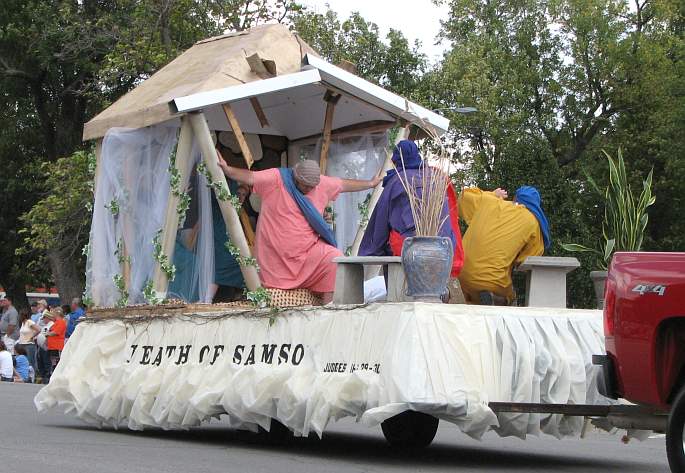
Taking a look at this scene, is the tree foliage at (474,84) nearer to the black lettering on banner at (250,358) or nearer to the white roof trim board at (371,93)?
the white roof trim board at (371,93)

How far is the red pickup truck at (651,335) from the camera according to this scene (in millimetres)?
6965

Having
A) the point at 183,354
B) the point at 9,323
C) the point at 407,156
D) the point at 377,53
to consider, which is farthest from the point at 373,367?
the point at 377,53

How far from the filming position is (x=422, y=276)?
868 centimetres

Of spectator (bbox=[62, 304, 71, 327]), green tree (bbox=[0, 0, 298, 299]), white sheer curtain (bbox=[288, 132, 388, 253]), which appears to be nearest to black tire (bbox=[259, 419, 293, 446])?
white sheer curtain (bbox=[288, 132, 388, 253])

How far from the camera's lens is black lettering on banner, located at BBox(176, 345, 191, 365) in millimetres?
10656

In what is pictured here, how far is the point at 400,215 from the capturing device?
983 cm

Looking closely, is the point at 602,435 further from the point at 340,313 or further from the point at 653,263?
the point at 653,263

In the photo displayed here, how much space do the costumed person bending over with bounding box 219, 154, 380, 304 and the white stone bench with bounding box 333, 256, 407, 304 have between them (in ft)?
6.78

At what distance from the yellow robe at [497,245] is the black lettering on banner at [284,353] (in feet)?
5.66

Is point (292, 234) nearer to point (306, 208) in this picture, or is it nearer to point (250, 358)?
point (306, 208)

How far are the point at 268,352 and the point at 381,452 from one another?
1326 mm

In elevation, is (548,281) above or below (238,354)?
above

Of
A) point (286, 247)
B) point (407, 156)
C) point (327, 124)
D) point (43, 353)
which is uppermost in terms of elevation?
point (327, 124)

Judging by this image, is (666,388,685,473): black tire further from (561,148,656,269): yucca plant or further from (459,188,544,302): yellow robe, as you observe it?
(459,188,544,302): yellow robe
